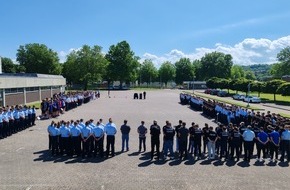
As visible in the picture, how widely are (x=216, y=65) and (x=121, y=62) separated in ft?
168

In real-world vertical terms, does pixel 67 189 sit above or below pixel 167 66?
below

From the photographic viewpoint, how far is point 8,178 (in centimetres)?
1216

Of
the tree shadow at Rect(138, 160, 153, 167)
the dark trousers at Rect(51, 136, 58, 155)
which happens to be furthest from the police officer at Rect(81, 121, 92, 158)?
the tree shadow at Rect(138, 160, 153, 167)

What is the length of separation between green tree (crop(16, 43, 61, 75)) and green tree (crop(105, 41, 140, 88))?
18326mm

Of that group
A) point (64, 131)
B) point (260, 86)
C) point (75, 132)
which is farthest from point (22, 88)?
point (260, 86)

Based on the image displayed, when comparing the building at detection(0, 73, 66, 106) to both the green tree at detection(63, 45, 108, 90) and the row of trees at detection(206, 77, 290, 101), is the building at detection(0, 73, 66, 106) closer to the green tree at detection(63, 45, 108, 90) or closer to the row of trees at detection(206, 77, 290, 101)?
the row of trees at detection(206, 77, 290, 101)

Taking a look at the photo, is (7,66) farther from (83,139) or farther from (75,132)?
(83,139)

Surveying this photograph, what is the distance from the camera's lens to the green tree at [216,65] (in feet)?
475

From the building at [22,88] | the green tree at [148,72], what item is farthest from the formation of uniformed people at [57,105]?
the green tree at [148,72]

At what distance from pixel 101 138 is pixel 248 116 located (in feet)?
41.0

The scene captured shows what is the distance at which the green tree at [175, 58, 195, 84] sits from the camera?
14488 centimetres

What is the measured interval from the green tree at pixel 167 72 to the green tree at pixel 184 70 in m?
4.71

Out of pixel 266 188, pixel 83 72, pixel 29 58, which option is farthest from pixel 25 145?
pixel 29 58

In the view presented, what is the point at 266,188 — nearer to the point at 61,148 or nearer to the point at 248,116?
the point at 61,148
